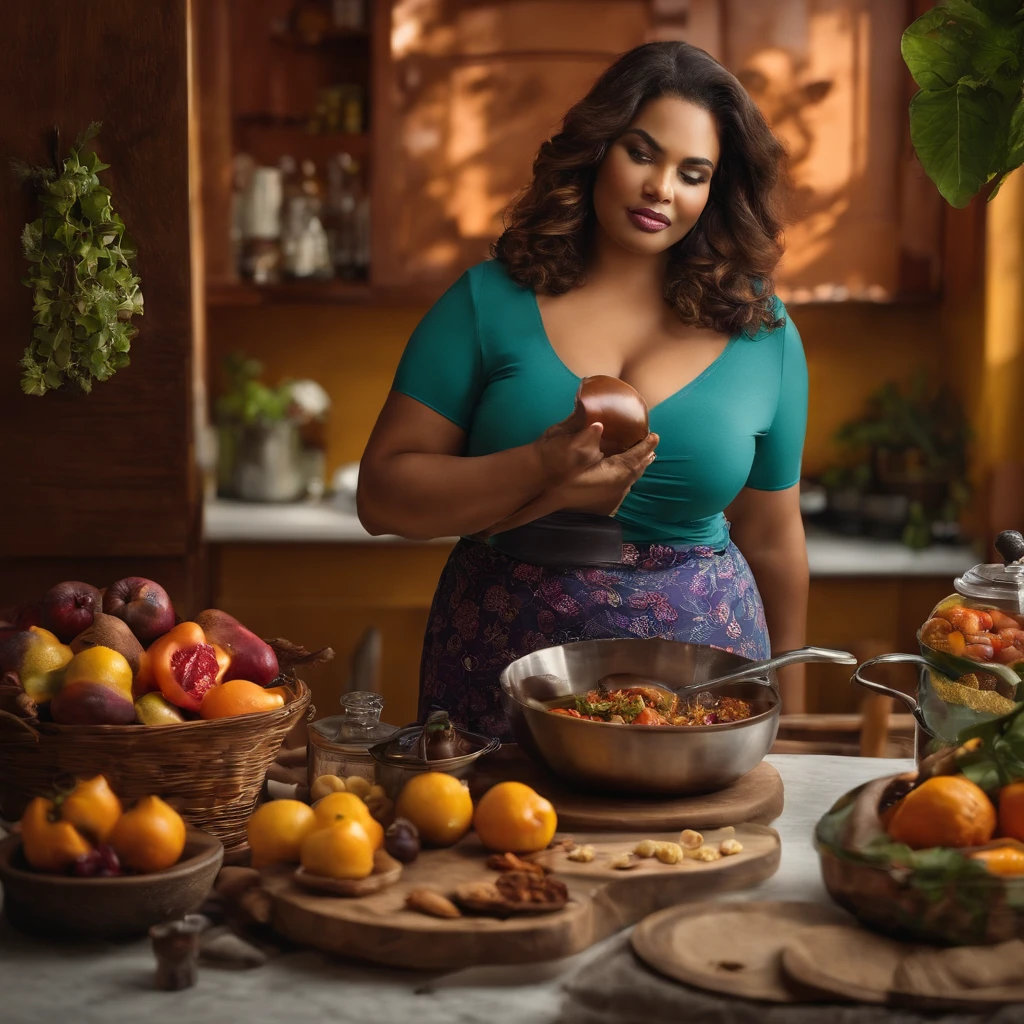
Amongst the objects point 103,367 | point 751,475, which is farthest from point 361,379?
point 751,475

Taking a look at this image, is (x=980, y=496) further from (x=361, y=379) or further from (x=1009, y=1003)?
(x=1009, y=1003)

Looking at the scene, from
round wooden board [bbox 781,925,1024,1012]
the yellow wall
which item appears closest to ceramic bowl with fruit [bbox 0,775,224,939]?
round wooden board [bbox 781,925,1024,1012]

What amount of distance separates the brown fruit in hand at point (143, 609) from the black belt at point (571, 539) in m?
0.50

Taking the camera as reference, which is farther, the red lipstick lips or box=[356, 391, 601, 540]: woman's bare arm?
the red lipstick lips

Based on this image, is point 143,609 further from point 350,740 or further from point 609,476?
point 609,476

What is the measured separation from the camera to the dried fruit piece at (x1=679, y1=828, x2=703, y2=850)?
3.64ft

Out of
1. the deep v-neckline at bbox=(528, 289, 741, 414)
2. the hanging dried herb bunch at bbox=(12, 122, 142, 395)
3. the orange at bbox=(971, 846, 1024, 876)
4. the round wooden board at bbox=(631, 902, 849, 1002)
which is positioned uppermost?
the hanging dried herb bunch at bbox=(12, 122, 142, 395)

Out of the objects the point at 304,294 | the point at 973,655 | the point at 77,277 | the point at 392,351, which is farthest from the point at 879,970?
the point at 392,351

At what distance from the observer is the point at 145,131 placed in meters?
2.10

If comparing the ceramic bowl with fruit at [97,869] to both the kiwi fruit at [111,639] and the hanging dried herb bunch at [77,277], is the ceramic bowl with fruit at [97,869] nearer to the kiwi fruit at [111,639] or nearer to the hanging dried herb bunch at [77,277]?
the kiwi fruit at [111,639]

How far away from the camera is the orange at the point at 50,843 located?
98 cm

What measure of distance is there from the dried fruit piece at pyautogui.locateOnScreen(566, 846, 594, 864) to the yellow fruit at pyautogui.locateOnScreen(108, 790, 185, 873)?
Answer: 0.32 metres

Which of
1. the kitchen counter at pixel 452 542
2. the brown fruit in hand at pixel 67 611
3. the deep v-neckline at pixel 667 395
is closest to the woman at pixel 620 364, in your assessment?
the deep v-neckline at pixel 667 395

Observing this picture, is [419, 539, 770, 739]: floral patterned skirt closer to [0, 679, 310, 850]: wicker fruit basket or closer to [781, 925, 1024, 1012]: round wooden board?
[0, 679, 310, 850]: wicker fruit basket
